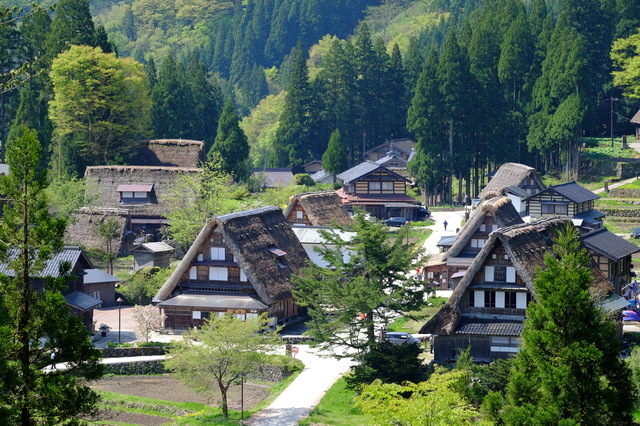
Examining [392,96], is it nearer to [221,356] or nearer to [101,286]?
[101,286]

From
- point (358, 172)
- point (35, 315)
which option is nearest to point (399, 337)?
point (35, 315)

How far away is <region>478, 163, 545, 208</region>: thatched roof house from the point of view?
229ft

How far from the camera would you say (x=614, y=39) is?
301ft

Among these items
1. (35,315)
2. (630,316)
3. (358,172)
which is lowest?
(630,316)

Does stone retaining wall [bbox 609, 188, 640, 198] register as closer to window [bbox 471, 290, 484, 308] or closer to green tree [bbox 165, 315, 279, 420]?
window [bbox 471, 290, 484, 308]

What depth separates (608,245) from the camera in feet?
176

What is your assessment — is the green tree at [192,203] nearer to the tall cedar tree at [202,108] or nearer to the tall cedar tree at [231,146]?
the tall cedar tree at [231,146]

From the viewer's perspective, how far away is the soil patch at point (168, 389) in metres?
42.1

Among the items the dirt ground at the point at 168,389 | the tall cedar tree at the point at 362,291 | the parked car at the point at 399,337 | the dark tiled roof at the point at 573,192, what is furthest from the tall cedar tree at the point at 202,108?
the tall cedar tree at the point at 362,291

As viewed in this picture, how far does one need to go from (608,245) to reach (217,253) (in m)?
18.4

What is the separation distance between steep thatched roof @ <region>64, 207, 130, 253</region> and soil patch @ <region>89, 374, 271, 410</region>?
2157 cm

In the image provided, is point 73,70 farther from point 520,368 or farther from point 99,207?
point 520,368

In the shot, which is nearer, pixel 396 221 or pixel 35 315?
pixel 35 315

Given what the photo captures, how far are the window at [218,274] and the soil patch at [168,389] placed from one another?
259 inches
